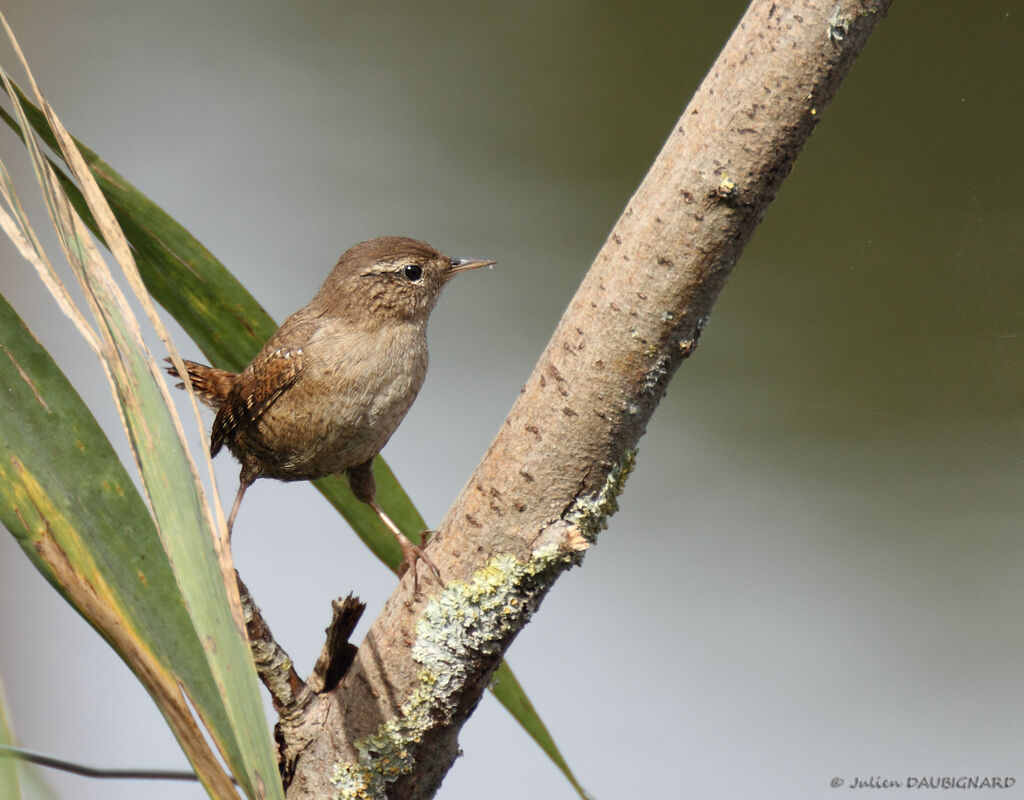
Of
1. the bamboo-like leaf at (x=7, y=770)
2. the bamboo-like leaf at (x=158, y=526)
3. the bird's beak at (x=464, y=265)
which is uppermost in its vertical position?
the bird's beak at (x=464, y=265)

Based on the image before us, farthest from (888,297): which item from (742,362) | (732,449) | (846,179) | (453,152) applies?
(453,152)

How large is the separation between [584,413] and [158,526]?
1.77ft

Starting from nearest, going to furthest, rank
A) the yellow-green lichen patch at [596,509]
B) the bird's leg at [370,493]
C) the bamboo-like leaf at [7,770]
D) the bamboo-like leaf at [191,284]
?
the bamboo-like leaf at [7,770]
the yellow-green lichen patch at [596,509]
the bamboo-like leaf at [191,284]
the bird's leg at [370,493]

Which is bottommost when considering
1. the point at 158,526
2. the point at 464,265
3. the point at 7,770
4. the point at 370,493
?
the point at 7,770

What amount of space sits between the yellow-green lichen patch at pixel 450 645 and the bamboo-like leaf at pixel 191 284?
0.14 m

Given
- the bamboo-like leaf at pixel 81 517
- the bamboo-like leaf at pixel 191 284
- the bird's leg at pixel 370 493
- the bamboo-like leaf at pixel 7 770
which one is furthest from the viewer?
the bird's leg at pixel 370 493

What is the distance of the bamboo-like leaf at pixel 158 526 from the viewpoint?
58 centimetres

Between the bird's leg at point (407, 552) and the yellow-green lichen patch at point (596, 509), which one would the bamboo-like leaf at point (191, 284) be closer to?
the bird's leg at point (407, 552)

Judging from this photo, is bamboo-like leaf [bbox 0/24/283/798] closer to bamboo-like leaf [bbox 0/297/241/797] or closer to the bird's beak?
bamboo-like leaf [bbox 0/297/241/797]

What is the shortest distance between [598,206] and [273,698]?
268 centimetres

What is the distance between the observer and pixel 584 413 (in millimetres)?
1047

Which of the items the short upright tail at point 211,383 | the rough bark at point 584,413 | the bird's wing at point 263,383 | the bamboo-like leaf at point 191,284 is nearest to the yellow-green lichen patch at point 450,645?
the rough bark at point 584,413

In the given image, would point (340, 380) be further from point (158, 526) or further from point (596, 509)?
point (158, 526)

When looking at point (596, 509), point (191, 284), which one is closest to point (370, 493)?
point (191, 284)
